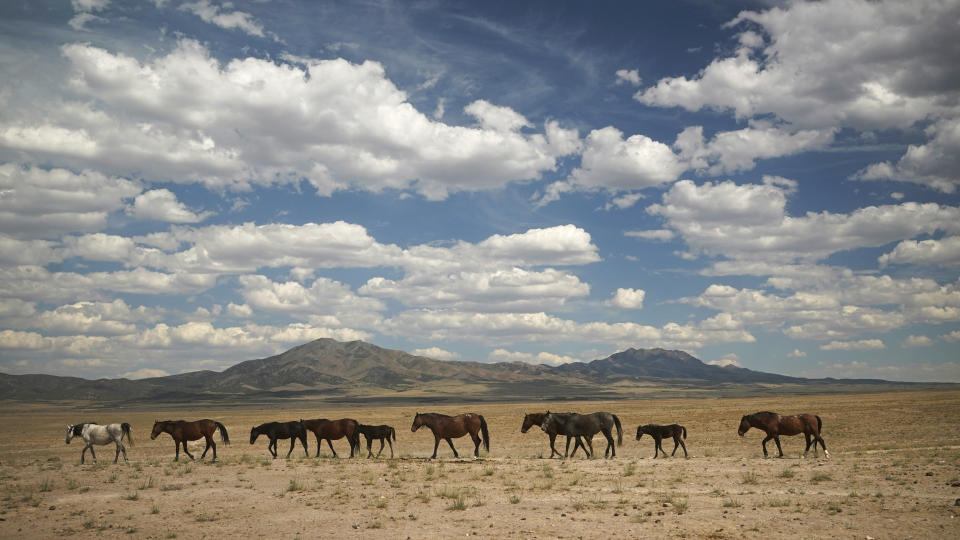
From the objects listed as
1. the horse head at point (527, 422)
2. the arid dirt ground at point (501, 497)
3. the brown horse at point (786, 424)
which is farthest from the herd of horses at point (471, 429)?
the horse head at point (527, 422)

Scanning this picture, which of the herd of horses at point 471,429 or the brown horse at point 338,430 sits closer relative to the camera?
the herd of horses at point 471,429

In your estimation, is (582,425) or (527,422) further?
(527,422)

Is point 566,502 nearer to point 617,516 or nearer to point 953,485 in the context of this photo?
point 617,516

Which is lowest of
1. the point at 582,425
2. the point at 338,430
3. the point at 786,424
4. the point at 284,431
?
the point at 284,431

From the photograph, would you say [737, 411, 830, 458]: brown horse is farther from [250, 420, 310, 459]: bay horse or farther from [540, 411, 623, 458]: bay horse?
[250, 420, 310, 459]: bay horse

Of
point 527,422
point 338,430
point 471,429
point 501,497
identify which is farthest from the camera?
point 527,422

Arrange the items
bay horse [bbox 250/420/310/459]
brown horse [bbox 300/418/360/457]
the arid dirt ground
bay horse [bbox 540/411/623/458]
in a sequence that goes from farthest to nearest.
A: bay horse [bbox 250/420/310/459] → brown horse [bbox 300/418/360/457] → bay horse [bbox 540/411/623/458] → the arid dirt ground

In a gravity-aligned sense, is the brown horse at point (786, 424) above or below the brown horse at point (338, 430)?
above

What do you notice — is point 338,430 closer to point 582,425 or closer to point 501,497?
point 582,425

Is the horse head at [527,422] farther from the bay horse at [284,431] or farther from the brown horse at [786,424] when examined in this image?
the bay horse at [284,431]

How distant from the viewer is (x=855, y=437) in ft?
114

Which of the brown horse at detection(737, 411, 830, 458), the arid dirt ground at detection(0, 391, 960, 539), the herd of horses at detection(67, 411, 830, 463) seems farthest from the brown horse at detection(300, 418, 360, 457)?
the brown horse at detection(737, 411, 830, 458)

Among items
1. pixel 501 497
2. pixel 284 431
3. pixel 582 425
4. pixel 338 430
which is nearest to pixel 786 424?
pixel 582 425

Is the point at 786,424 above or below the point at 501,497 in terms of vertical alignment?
above
